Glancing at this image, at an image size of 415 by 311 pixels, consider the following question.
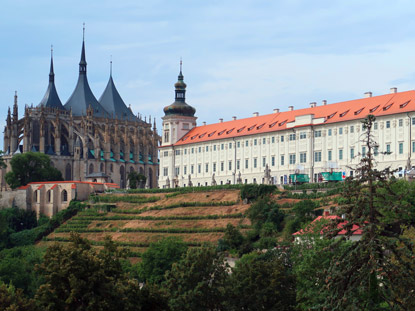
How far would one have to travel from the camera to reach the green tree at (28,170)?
376 ft

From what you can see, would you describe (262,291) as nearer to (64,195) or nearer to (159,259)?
(159,259)

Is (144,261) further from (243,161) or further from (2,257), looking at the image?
(243,161)

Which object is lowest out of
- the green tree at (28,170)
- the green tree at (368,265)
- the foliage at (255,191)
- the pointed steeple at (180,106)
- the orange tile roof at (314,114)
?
the green tree at (368,265)

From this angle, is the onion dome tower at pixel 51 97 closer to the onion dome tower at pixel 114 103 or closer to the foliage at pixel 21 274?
the onion dome tower at pixel 114 103

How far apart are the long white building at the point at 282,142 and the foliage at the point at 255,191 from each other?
539 centimetres

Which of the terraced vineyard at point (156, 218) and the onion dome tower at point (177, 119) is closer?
the terraced vineyard at point (156, 218)

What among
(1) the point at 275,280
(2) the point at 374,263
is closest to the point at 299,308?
(1) the point at 275,280

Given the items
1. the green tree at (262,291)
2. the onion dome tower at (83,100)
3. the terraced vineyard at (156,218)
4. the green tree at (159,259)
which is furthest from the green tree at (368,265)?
the onion dome tower at (83,100)

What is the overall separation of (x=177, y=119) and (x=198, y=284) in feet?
211

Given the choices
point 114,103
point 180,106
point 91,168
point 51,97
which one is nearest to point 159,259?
point 180,106

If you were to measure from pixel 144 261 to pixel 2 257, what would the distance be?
2180 centimetres

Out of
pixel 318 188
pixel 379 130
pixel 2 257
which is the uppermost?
pixel 379 130

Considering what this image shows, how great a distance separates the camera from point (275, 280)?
48.6m

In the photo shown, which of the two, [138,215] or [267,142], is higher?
[267,142]
